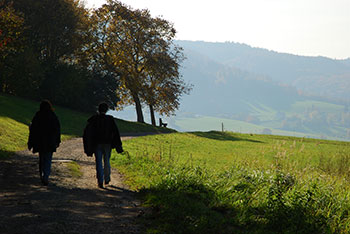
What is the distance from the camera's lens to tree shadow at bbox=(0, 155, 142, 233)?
755 centimetres

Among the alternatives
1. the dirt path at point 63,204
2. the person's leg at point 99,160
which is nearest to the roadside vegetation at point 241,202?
the dirt path at point 63,204

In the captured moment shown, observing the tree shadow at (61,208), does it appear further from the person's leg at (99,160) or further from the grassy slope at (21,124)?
the grassy slope at (21,124)

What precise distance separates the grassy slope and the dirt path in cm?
666

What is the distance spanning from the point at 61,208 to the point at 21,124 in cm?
2363

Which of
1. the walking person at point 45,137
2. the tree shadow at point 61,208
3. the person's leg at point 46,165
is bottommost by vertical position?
the tree shadow at point 61,208

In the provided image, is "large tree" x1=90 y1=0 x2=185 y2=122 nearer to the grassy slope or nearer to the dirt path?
the grassy slope

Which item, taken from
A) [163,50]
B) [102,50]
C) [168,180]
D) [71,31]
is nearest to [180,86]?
[163,50]

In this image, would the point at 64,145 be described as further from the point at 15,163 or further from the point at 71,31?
the point at 71,31

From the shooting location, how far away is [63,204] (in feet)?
30.7

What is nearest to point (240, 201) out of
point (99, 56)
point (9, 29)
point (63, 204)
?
point (63, 204)

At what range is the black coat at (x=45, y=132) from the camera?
466 inches

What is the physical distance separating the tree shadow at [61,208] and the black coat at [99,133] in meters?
1.26

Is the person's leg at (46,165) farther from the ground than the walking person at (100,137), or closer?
closer

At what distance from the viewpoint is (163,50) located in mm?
54469
